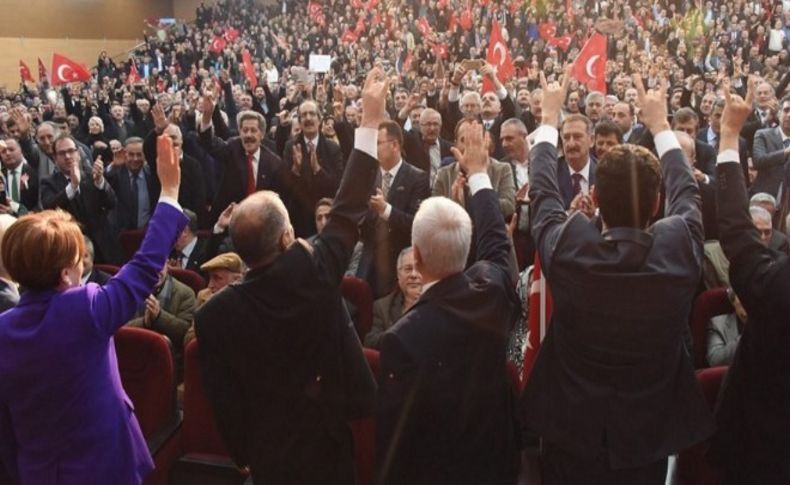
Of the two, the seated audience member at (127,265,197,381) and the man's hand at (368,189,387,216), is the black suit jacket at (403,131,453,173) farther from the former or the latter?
the seated audience member at (127,265,197,381)

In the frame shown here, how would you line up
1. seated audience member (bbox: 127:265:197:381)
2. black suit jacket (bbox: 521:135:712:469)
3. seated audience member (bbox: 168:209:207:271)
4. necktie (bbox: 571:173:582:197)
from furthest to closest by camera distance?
seated audience member (bbox: 168:209:207:271), necktie (bbox: 571:173:582:197), seated audience member (bbox: 127:265:197:381), black suit jacket (bbox: 521:135:712:469)

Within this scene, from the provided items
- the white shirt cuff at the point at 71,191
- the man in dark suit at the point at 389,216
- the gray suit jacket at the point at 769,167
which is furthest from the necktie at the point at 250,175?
the gray suit jacket at the point at 769,167

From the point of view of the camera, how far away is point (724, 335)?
10.2 feet

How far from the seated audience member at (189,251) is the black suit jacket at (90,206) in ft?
2.67

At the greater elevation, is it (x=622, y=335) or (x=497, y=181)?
(x=622, y=335)

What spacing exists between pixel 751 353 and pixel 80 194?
4635mm

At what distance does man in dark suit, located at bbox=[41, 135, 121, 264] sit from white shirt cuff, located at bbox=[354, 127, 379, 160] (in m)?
3.33

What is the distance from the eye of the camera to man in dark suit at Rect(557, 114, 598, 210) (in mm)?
3881

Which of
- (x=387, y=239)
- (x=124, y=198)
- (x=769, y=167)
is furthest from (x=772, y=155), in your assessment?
(x=124, y=198)

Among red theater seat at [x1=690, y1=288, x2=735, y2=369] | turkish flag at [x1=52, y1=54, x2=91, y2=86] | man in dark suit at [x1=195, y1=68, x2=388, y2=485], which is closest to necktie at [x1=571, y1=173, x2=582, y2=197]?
red theater seat at [x1=690, y1=288, x2=735, y2=369]

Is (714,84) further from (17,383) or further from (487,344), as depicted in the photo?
(17,383)

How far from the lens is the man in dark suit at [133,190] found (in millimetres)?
5676

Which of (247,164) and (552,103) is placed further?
(247,164)

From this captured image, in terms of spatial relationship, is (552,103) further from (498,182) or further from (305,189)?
(305,189)
